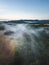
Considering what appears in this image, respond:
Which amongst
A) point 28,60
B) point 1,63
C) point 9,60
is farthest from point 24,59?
point 1,63

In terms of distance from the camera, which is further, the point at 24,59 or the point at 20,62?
the point at 24,59

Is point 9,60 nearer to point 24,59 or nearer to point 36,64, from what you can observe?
point 24,59

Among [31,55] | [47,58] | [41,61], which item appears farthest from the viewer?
[31,55]

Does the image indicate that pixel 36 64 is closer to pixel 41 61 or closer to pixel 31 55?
pixel 41 61

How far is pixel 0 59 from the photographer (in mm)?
12289

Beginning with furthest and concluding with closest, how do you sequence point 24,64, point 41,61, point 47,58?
point 47,58
point 41,61
point 24,64

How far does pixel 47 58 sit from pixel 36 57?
0.92 meters

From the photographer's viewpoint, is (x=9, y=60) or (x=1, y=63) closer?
(x=1, y=63)

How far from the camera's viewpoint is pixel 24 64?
10.9 meters

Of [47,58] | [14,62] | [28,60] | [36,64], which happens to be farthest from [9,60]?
[47,58]

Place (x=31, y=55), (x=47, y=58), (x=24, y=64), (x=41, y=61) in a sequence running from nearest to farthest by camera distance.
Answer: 1. (x=24, y=64)
2. (x=41, y=61)
3. (x=47, y=58)
4. (x=31, y=55)

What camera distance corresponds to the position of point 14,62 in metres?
11.4

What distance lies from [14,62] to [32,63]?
1361 mm

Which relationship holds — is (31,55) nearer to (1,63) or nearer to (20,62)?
(20,62)
